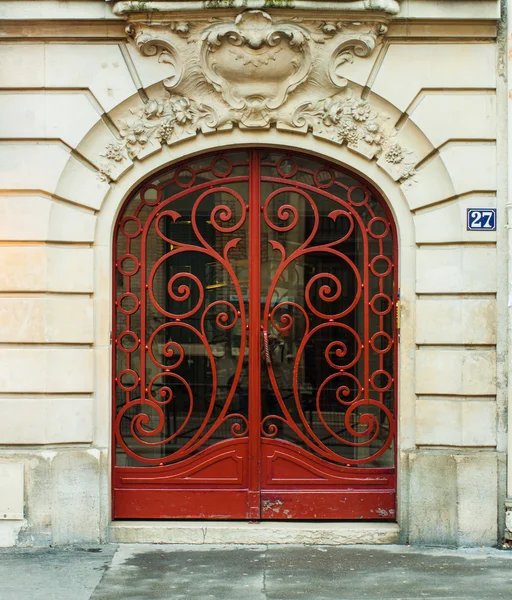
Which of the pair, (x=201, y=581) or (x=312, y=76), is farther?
(x=312, y=76)

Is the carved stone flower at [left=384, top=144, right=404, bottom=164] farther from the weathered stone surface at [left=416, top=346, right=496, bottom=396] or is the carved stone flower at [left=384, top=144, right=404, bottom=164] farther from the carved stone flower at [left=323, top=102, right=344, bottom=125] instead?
the weathered stone surface at [left=416, top=346, right=496, bottom=396]

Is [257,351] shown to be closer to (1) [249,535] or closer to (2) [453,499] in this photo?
(1) [249,535]

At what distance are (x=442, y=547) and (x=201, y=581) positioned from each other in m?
2.06

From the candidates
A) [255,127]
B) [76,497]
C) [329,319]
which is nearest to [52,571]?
[76,497]

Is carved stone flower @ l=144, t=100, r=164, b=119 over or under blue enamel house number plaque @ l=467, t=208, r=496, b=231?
over

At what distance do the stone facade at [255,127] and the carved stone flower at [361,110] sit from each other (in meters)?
0.01

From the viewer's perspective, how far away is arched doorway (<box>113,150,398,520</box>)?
25.7 feet

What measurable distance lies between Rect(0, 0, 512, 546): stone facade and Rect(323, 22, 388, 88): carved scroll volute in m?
0.01

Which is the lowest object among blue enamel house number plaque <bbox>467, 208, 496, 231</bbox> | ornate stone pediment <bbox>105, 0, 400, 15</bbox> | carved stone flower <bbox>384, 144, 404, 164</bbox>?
blue enamel house number plaque <bbox>467, 208, 496, 231</bbox>

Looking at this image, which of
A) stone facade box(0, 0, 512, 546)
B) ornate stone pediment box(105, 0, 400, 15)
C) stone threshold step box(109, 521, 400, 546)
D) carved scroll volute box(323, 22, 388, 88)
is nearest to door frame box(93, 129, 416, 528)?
stone facade box(0, 0, 512, 546)

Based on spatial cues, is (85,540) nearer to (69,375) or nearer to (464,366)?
(69,375)

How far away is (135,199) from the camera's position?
7914mm

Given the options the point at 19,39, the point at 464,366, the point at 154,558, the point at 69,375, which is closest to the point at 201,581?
the point at 154,558

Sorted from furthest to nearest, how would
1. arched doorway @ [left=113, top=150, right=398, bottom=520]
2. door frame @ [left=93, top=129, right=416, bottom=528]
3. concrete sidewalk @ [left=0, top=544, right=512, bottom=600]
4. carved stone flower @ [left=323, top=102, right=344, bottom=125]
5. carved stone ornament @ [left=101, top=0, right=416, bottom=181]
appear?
1. arched doorway @ [left=113, top=150, right=398, bottom=520]
2. door frame @ [left=93, top=129, right=416, bottom=528]
3. carved stone flower @ [left=323, top=102, right=344, bottom=125]
4. carved stone ornament @ [left=101, top=0, right=416, bottom=181]
5. concrete sidewalk @ [left=0, top=544, right=512, bottom=600]
